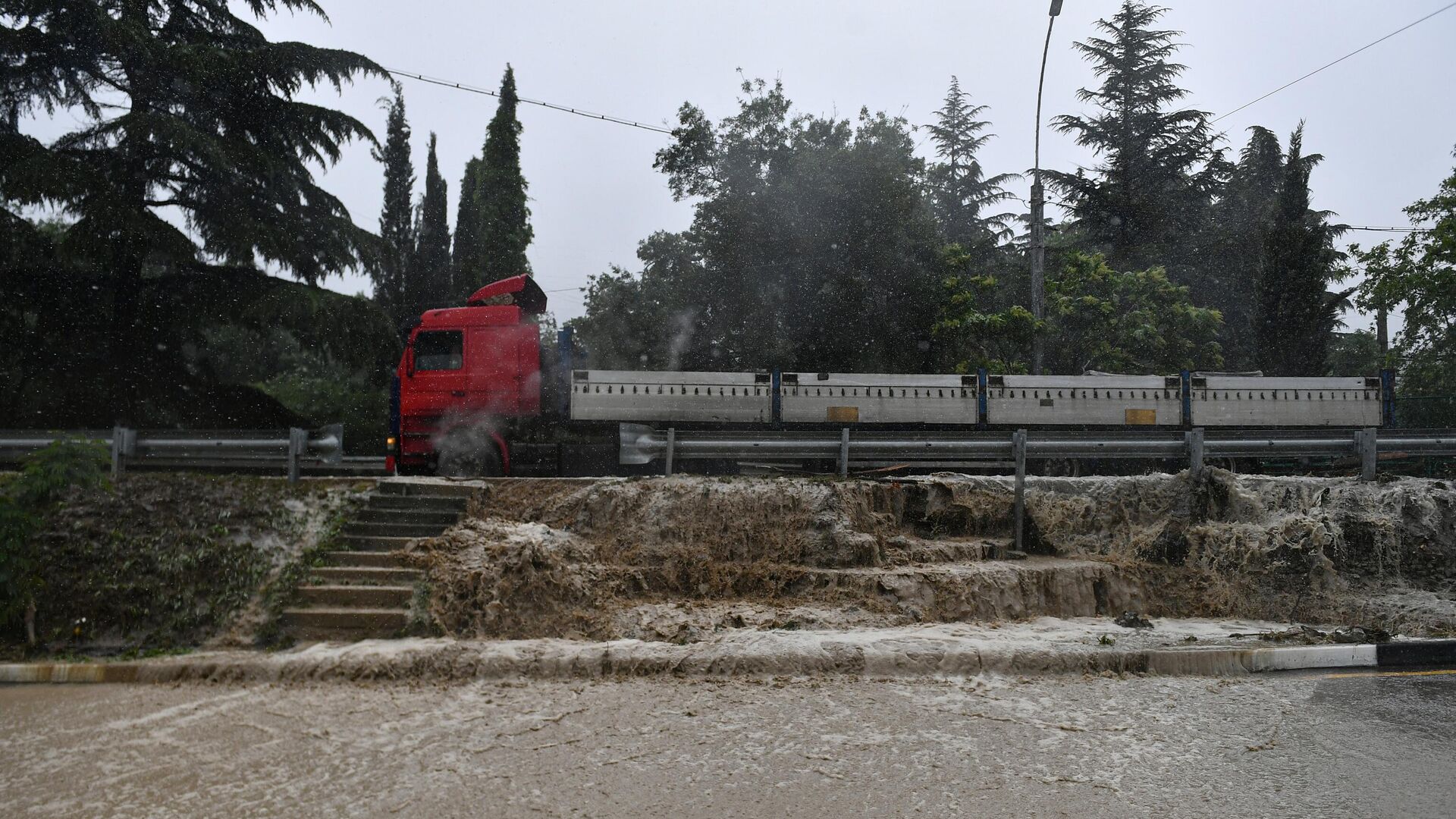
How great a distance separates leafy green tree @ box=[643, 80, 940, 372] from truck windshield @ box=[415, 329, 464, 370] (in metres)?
11.9

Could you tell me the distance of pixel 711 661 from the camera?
21.1 feet

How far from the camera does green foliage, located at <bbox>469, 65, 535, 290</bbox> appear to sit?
2931 centimetres

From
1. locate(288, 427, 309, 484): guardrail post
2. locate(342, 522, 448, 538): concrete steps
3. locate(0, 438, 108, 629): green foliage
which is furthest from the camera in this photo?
locate(288, 427, 309, 484): guardrail post

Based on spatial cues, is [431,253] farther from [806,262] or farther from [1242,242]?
[1242,242]

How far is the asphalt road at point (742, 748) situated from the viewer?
4.07 m

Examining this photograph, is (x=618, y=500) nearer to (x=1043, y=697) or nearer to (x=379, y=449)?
(x=1043, y=697)

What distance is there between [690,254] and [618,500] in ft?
71.2

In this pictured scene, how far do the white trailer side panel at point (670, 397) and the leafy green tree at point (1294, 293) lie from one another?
21.4 meters

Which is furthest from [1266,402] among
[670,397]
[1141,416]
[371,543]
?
[371,543]

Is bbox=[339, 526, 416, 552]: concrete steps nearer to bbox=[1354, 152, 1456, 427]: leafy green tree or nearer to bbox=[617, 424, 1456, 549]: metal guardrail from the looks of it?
bbox=[617, 424, 1456, 549]: metal guardrail

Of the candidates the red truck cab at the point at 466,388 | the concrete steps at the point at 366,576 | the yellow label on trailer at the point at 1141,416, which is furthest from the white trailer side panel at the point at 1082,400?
the concrete steps at the point at 366,576

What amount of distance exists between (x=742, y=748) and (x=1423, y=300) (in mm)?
28061

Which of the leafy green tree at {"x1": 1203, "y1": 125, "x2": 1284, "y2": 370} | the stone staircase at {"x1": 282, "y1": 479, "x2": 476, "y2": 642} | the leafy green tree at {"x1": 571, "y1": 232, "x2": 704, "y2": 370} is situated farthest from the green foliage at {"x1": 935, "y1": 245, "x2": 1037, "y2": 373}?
the stone staircase at {"x1": 282, "y1": 479, "x2": 476, "y2": 642}

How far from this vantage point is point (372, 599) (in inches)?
283
